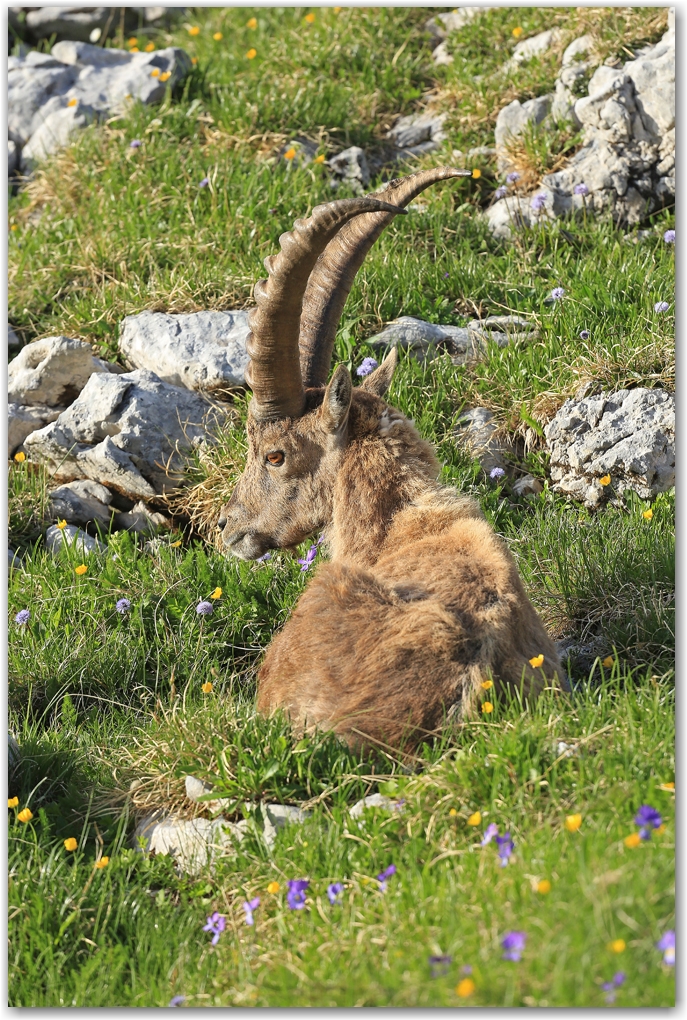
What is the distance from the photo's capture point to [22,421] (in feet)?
28.0

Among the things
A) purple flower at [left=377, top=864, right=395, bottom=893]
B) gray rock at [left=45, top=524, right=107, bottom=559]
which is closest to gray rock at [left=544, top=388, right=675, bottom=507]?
gray rock at [left=45, top=524, right=107, bottom=559]

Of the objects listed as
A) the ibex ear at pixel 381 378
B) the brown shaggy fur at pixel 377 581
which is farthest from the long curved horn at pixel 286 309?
the ibex ear at pixel 381 378

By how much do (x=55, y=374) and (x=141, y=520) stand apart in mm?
1585

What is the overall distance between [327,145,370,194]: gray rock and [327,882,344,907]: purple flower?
8021mm

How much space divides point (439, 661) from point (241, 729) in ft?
3.20

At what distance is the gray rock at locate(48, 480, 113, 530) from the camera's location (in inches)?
311

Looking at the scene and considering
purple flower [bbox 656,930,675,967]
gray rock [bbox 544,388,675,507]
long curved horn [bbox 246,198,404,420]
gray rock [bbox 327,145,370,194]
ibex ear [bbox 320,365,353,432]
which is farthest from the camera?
gray rock [bbox 327,145,370,194]

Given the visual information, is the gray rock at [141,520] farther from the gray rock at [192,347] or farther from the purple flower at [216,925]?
the purple flower at [216,925]

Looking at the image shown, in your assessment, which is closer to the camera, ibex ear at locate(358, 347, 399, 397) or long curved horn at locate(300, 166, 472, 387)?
long curved horn at locate(300, 166, 472, 387)

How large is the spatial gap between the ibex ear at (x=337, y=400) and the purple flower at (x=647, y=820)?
2930 mm

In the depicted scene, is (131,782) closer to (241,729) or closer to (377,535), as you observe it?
(241,729)

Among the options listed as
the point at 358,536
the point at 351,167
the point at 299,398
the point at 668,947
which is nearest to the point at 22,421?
the point at 299,398

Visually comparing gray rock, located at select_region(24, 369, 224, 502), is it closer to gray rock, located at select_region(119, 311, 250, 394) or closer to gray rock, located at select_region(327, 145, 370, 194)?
gray rock, located at select_region(119, 311, 250, 394)

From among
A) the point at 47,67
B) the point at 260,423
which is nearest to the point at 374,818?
the point at 260,423
